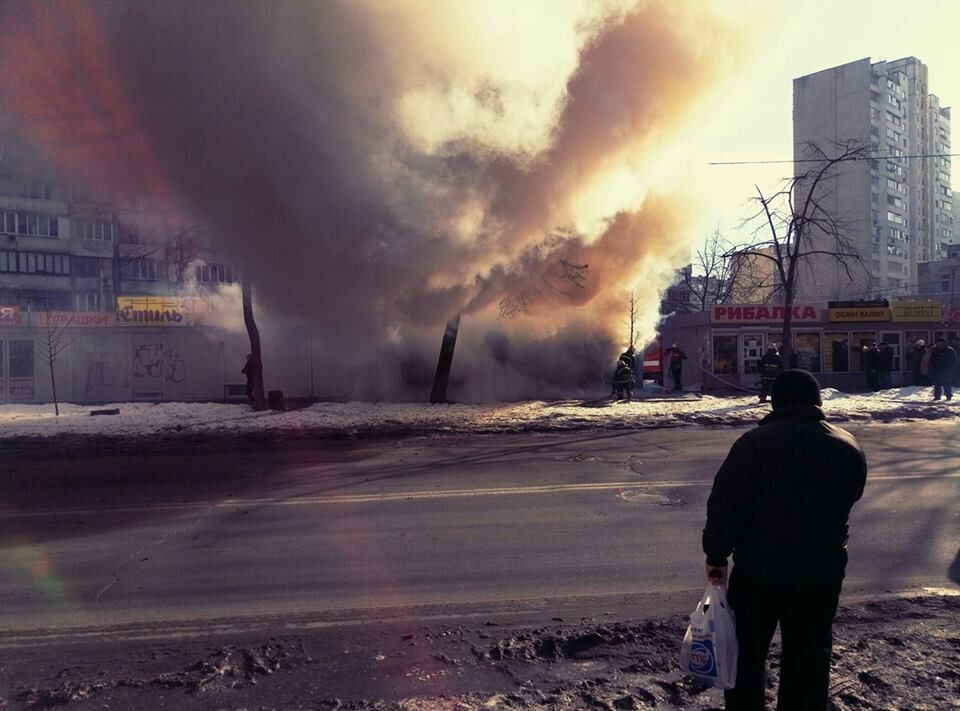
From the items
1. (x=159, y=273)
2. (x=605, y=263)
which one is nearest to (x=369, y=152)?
(x=605, y=263)

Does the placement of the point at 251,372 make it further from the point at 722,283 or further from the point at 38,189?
the point at 722,283

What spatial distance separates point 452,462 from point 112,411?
9.80 metres

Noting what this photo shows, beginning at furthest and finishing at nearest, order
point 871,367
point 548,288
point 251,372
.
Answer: point 871,367 < point 548,288 < point 251,372

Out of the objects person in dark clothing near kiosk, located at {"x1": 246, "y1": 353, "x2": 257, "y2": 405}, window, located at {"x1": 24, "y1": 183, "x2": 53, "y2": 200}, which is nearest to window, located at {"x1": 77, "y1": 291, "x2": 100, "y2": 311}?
window, located at {"x1": 24, "y1": 183, "x2": 53, "y2": 200}

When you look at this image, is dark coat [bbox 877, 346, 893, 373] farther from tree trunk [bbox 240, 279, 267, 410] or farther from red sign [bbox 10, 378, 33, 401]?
red sign [bbox 10, 378, 33, 401]

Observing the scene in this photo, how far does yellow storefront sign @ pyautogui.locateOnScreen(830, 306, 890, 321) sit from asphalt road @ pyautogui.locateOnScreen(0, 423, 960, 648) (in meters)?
12.7

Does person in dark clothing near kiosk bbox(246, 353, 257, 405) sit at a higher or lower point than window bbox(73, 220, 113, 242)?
lower

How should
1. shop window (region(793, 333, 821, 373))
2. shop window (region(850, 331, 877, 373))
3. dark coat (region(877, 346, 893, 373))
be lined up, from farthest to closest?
shop window (region(850, 331, 877, 373)) → shop window (region(793, 333, 821, 373)) → dark coat (region(877, 346, 893, 373))

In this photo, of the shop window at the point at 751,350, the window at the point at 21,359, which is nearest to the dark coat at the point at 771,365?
the shop window at the point at 751,350

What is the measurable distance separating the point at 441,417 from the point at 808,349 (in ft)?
43.2

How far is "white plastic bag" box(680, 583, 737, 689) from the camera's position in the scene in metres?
2.54

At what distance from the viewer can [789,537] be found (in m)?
2.49

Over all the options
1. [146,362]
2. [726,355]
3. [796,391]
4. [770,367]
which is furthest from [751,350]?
[796,391]

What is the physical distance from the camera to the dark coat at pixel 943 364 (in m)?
16.5
